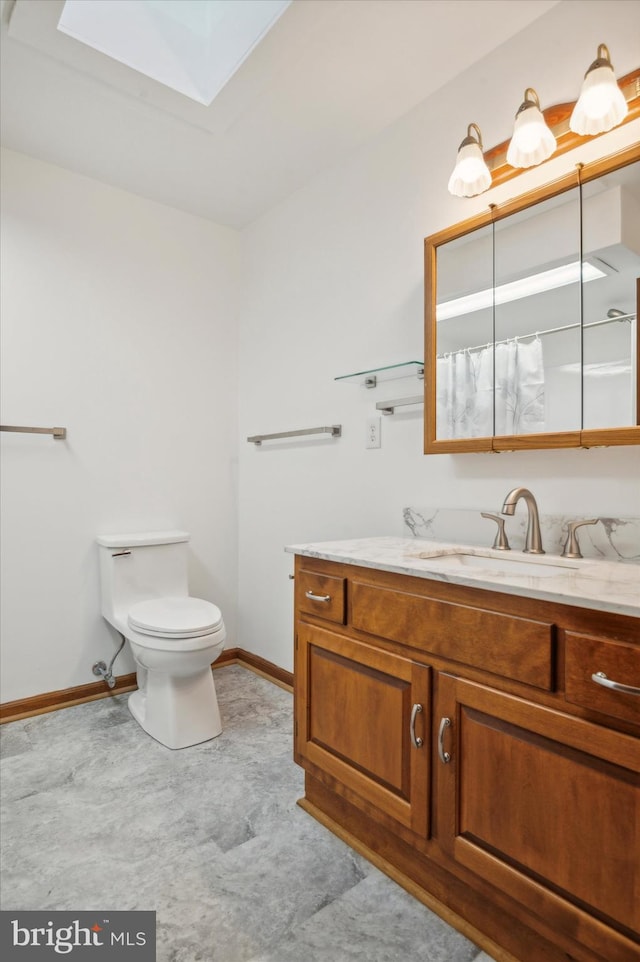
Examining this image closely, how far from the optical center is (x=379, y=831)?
4.70 ft

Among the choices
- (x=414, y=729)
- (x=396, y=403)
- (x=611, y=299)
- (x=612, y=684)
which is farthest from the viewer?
(x=396, y=403)

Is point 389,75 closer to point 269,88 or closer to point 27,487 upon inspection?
point 269,88

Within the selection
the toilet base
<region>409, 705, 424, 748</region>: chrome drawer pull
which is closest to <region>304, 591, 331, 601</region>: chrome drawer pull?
<region>409, 705, 424, 748</region>: chrome drawer pull

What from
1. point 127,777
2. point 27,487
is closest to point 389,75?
point 27,487

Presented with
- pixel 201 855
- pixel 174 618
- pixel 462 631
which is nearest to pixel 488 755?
pixel 462 631

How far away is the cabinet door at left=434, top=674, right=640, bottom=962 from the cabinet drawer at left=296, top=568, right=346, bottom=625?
0.38 meters

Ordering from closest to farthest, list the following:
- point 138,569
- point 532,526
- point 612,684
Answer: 1. point 612,684
2. point 532,526
3. point 138,569

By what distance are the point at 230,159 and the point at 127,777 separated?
2.49 m

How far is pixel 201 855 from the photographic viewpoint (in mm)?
1442

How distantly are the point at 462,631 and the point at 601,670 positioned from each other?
30 centimetres

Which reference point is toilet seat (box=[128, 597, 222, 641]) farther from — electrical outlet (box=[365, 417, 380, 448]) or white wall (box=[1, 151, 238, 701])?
electrical outlet (box=[365, 417, 380, 448])

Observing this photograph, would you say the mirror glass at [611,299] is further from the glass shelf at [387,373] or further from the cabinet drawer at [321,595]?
the cabinet drawer at [321,595]

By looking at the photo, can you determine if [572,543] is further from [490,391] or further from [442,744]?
[442,744]
